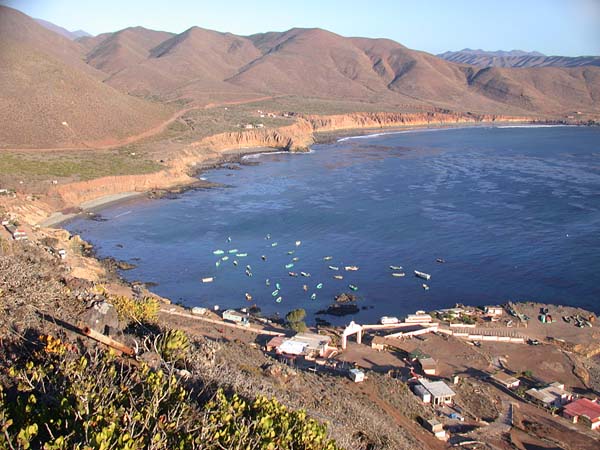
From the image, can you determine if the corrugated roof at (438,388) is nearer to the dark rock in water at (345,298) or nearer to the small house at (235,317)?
the small house at (235,317)

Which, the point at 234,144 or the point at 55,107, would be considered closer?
the point at 55,107

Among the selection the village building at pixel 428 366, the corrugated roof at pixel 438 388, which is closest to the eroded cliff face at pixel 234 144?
the village building at pixel 428 366

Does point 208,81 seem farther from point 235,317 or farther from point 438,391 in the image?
point 438,391

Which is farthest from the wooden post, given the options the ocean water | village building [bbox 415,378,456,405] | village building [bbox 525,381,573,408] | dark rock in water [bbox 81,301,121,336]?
the ocean water

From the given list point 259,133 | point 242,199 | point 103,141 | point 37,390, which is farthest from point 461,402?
point 259,133

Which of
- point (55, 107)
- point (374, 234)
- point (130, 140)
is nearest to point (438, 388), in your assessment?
point (374, 234)

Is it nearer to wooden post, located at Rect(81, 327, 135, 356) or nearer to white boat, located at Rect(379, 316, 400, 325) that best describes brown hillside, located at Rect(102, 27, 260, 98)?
white boat, located at Rect(379, 316, 400, 325)
